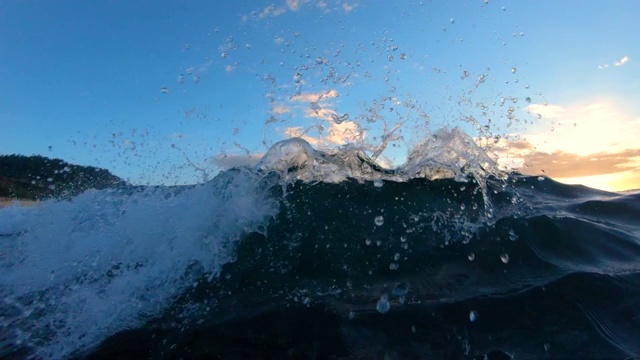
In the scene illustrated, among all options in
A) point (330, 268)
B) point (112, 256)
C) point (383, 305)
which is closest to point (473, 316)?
point (383, 305)

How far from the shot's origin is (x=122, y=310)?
3.13m

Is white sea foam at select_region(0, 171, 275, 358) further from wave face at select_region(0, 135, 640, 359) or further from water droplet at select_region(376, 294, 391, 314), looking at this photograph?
water droplet at select_region(376, 294, 391, 314)

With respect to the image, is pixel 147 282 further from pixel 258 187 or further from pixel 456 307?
pixel 456 307

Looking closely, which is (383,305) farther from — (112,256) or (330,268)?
(112,256)

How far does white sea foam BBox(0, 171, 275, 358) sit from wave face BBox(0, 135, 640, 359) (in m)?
0.02

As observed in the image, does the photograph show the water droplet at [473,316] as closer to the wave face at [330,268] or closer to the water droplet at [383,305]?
the wave face at [330,268]

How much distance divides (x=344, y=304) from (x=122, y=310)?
176 centimetres

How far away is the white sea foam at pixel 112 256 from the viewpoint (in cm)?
303

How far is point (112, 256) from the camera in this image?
4141mm

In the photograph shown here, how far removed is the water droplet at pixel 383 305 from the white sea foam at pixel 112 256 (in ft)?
5.17

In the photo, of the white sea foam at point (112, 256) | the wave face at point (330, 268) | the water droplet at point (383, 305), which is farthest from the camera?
the white sea foam at point (112, 256)

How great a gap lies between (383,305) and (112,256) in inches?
115

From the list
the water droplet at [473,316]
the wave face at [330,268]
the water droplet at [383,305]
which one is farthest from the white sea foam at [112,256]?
the water droplet at [473,316]

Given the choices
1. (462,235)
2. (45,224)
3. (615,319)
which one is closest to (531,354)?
(615,319)
